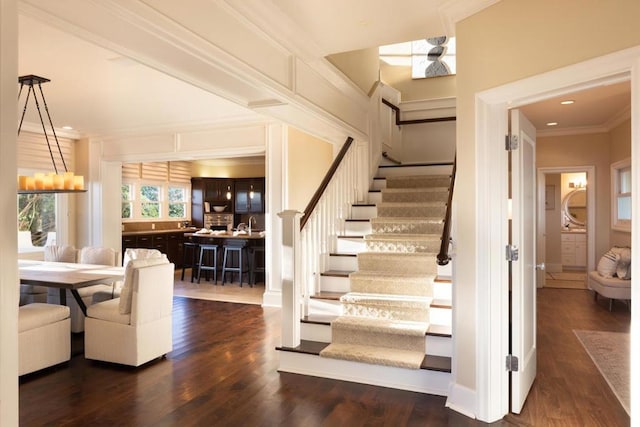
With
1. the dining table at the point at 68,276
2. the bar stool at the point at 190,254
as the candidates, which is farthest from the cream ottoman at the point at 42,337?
the bar stool at the point at 190,254

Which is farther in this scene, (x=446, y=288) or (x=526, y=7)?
(x=446, y=288)

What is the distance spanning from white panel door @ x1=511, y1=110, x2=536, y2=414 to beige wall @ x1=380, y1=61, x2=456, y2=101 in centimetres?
446

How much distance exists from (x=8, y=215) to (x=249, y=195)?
982 centimetres

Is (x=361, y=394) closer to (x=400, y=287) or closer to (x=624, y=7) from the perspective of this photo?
(x=400, y=287)

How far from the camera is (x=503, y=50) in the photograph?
2584 mm

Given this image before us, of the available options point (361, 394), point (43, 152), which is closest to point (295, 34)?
point (361, 394)

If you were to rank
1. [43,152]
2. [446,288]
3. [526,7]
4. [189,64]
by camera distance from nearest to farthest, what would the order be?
[526,7] → [189,64] → [446,288] → [43,152]

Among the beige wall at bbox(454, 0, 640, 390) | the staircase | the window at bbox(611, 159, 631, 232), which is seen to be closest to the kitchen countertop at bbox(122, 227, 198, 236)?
the staircase

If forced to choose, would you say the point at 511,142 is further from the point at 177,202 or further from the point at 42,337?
the point at 177,202

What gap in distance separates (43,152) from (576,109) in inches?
326

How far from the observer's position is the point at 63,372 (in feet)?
11.9

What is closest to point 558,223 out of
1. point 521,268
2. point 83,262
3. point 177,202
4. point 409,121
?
point 409,121

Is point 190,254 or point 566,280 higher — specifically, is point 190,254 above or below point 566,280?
above

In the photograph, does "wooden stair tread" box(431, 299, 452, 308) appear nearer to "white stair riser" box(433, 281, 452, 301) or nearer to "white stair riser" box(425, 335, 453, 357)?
"white stair riser" box(433, 281, 452, 301)
